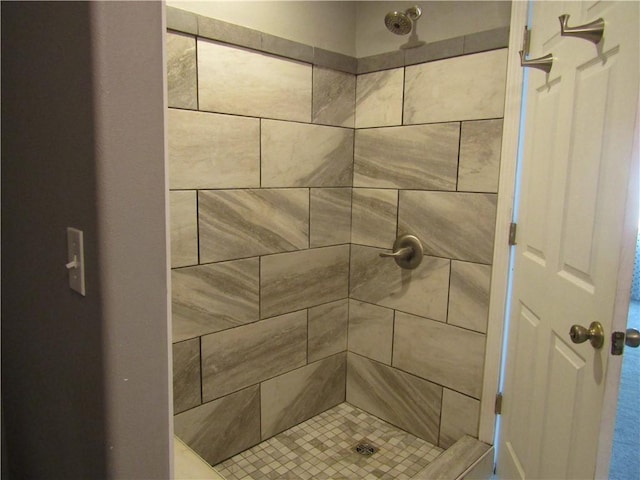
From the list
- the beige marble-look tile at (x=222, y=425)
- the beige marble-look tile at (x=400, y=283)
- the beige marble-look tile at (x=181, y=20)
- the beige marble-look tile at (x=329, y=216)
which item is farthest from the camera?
the beige marble-look tile at (x=329, y=216)

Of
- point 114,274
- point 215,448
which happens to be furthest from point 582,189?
point 215,448

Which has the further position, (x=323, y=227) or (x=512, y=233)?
(x=323, y=227)

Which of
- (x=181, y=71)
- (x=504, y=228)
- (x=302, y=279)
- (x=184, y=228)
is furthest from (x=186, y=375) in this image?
(x=504, y=228)

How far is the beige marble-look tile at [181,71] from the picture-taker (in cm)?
164

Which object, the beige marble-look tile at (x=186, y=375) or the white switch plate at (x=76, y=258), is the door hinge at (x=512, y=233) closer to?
the beige marble-look tile at (x=186, y=375)

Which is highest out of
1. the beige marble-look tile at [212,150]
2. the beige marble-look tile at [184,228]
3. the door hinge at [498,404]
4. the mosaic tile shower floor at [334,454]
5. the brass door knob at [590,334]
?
the beige marble-look tile at [212,150]

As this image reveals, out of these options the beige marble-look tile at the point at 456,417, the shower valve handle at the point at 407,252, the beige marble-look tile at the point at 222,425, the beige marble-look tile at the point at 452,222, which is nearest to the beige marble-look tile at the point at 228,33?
the beige marble-look tile at the point at 452,222

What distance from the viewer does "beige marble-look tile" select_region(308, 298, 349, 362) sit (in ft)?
7.55

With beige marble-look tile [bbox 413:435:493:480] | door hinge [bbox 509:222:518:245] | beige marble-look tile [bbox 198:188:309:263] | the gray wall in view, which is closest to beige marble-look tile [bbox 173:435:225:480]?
the gray wall

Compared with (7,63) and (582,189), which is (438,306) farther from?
(7,63)

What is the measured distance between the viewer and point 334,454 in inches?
81.6

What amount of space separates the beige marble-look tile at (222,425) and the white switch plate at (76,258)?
1136 mm

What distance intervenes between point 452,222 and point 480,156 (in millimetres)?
307

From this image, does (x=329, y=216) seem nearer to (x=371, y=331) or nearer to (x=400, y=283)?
(x=400, y=283)
